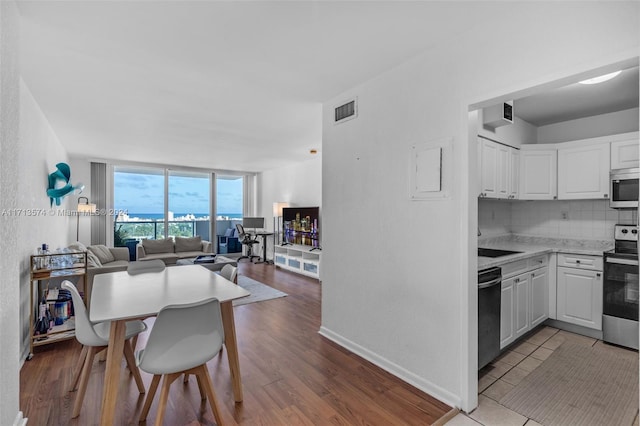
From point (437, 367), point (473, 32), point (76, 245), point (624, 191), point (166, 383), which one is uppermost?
point (473, 32)

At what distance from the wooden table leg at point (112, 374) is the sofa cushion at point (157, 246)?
18.0ft

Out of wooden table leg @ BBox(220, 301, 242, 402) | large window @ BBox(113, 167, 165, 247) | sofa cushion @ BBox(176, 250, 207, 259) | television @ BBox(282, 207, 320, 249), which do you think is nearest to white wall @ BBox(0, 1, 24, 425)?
wooden table leg @ BBox(220, 301, 242, 402)

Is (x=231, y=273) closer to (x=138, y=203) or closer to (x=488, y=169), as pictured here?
(x=488, y=169)

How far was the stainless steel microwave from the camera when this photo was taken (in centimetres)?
309

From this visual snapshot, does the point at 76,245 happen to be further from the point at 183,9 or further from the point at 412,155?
the point at 412,155

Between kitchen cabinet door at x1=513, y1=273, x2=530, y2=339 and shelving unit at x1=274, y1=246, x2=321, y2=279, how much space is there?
3.55 meters

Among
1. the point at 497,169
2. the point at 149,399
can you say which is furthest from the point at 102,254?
the point at 497,169

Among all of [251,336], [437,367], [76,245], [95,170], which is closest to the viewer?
[437,367]

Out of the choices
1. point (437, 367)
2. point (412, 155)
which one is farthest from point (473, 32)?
point (437, 367)

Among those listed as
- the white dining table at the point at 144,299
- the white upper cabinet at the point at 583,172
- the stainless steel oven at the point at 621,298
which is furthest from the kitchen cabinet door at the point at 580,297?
the white dining table at the point at 144,299

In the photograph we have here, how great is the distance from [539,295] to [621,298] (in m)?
0.65

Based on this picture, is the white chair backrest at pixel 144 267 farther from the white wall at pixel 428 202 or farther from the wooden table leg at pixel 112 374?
the white wall at pixel 428 202

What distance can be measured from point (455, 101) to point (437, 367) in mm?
1904

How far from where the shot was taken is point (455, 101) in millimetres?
2127
